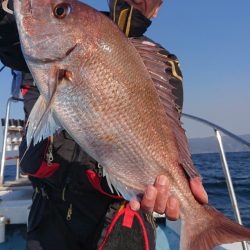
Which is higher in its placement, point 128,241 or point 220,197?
point 128,241

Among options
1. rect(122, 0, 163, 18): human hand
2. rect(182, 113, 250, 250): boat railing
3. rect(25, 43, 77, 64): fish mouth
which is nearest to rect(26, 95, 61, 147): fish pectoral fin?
rect(25, 43, 77, 64): fish mouth

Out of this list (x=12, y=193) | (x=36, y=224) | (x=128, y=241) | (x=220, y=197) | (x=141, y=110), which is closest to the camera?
(x=141, y=110)

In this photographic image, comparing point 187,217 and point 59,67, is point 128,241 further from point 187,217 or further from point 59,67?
point 59,67

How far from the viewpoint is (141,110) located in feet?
6.66

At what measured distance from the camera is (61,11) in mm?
2057

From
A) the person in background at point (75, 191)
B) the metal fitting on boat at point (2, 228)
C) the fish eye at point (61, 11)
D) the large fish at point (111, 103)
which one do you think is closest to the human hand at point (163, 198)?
the large fish at point (111, 103)

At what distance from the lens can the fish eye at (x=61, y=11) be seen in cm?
205

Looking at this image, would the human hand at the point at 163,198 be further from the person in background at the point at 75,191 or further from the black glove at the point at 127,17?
the black glove at the point at 127,17

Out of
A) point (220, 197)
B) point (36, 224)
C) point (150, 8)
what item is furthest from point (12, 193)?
point (220, 197)

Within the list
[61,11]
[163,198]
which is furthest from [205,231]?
[61,11]

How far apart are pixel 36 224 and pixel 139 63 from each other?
57.0 inches

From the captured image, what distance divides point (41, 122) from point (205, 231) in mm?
1080

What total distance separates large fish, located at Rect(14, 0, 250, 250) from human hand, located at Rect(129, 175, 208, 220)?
34 mm

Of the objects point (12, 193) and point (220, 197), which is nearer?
point (12, 193)
